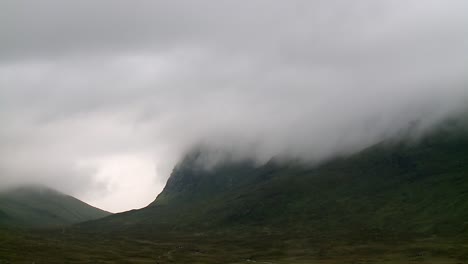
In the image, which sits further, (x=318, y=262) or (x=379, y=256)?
(x=379, y=256)

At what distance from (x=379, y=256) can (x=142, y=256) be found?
9374cm

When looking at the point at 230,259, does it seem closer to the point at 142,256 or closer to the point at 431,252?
the point at 142,256

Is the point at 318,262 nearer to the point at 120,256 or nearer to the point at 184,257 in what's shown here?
the point at 184,257

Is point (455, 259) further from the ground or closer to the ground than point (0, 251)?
closer to the ground

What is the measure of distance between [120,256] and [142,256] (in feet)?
31.6

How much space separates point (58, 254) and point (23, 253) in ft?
43.4

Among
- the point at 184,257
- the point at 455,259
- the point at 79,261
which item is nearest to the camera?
the point at 455,259

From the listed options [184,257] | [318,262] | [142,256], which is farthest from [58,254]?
[318,262]

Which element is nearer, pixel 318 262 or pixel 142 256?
pixel 318 262

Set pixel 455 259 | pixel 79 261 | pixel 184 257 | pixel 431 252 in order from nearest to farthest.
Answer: pixel 455 259 → pixel 79 261 → pixel 431 252 → pixel 184 257

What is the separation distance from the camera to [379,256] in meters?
178

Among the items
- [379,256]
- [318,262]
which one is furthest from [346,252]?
[318,262]

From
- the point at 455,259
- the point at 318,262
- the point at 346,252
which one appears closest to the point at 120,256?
the point at 318,262

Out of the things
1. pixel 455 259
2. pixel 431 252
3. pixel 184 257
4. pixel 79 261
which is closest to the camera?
pixel 455 259
